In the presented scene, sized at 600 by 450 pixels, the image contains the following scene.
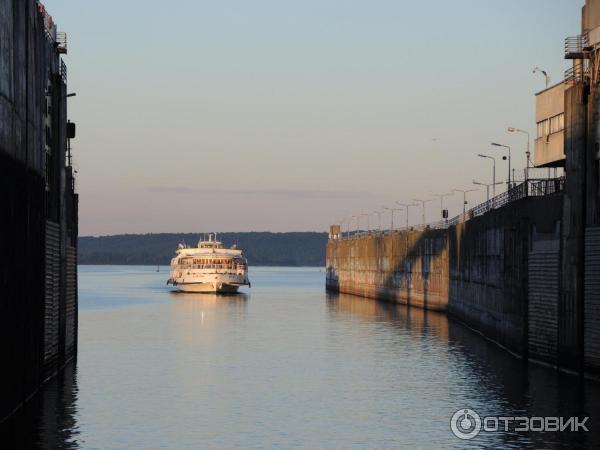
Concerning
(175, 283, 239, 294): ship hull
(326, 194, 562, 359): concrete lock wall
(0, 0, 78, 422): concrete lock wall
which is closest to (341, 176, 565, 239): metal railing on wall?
(326, 194, 562, 359): concrete lock wall

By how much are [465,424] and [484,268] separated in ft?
156

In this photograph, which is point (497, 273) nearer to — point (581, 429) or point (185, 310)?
point (581, 429)

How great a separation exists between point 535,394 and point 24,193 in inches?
1016

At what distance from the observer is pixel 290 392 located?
199 feet

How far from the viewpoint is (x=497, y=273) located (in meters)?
86.6

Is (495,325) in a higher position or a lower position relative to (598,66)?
lower

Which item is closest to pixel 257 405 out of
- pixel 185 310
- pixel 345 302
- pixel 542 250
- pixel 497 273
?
pixel 542 250

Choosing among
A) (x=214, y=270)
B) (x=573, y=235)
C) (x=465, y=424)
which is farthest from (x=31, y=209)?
(x=214, y=270)

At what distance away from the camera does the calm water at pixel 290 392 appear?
46188mm

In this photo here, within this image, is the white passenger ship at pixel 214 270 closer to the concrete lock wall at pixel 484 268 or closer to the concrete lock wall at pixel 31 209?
the concrete lock wall at pixel 484 268

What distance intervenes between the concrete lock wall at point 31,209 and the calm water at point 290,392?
232 centimetres

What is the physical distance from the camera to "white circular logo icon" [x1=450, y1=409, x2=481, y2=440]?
47094mm

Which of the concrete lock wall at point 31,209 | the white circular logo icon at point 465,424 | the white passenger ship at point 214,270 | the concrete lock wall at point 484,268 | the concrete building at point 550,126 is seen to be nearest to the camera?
the concrete lock wall at point 31,209

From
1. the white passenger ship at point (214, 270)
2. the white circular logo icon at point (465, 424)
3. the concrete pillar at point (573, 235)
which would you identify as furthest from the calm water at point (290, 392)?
the white passenger ship at point (214, 270)
